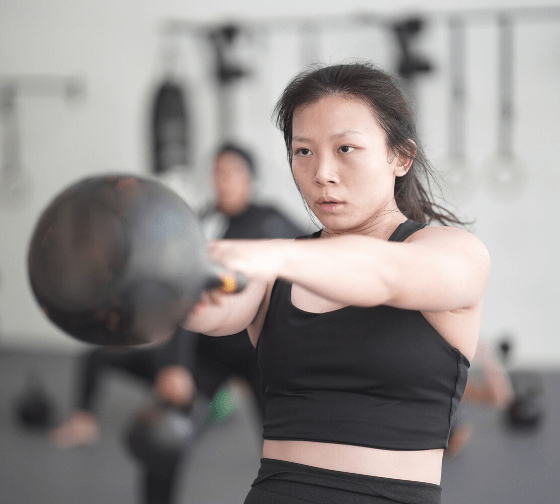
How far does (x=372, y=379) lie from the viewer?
774mm

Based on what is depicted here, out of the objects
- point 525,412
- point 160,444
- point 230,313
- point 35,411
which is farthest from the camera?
point 35,411

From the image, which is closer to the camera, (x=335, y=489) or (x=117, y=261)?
(x=117, y=261)

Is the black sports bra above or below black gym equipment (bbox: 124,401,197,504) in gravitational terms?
above

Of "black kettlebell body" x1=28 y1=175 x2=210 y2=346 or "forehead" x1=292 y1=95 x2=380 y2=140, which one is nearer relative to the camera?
"black kettlebell body" x1=28 y1=175 x2=210 y2=346

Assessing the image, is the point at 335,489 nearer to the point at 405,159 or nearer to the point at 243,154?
the point at 405,159

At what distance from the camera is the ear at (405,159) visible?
2.80 feet

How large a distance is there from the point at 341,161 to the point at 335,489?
408 millimetres

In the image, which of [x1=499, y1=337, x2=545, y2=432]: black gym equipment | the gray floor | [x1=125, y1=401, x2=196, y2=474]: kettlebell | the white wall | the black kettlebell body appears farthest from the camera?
the white wall

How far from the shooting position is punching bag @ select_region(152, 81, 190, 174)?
3920 millimetres

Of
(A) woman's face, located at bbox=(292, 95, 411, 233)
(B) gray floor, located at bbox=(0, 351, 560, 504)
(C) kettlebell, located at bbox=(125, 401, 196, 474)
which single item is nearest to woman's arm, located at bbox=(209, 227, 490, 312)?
(A) woman's face, located at bbox=(292, 95, 411, 233)

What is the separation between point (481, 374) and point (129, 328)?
2924mm

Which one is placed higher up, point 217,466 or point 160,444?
point 160,444

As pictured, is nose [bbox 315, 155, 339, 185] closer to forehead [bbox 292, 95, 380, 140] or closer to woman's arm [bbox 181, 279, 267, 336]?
forehead [bbox 292, 95, 380, 140]

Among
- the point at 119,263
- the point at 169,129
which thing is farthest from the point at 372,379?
the point at 169,129
